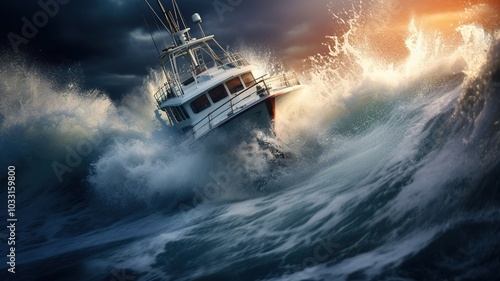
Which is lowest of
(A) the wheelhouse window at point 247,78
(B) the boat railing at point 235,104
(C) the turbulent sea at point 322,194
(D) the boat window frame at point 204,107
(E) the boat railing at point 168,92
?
(C) the turbulent sea at point 322,194

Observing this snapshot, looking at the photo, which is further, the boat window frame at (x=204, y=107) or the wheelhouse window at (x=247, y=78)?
the wheelhouse window at (x=247, y=78)

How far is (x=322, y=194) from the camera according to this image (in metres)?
6.91

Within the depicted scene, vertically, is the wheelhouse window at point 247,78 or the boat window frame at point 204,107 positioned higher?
the wheelhouse window at point 247,78

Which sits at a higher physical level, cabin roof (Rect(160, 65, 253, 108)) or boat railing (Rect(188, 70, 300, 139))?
cabin roof (Rect(160, 65, 253, 108))

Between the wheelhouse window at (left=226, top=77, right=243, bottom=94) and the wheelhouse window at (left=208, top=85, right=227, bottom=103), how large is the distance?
249mm

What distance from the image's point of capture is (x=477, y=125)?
163 inches

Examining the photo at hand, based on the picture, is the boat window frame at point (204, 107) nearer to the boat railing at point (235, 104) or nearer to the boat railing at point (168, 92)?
the boat railing at point (235, 104)

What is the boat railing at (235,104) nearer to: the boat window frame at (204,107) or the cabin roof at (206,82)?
the boat window frame at (204,107)

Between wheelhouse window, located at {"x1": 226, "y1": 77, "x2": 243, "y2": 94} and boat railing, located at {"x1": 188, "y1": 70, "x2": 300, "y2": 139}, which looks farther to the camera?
wheelhouse window, located at {"x1": 226, "y1": 77, "x2": 243, "y2": 94}

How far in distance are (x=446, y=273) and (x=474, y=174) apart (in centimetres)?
128

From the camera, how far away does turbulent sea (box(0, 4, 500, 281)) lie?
3.66 m

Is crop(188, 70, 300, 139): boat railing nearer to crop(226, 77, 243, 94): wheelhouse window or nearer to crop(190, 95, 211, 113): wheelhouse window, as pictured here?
crop(226, 77, 243, 94): wheelhouse window

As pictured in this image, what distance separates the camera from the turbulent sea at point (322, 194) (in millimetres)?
3662

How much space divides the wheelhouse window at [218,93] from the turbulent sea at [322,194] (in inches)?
79.4
